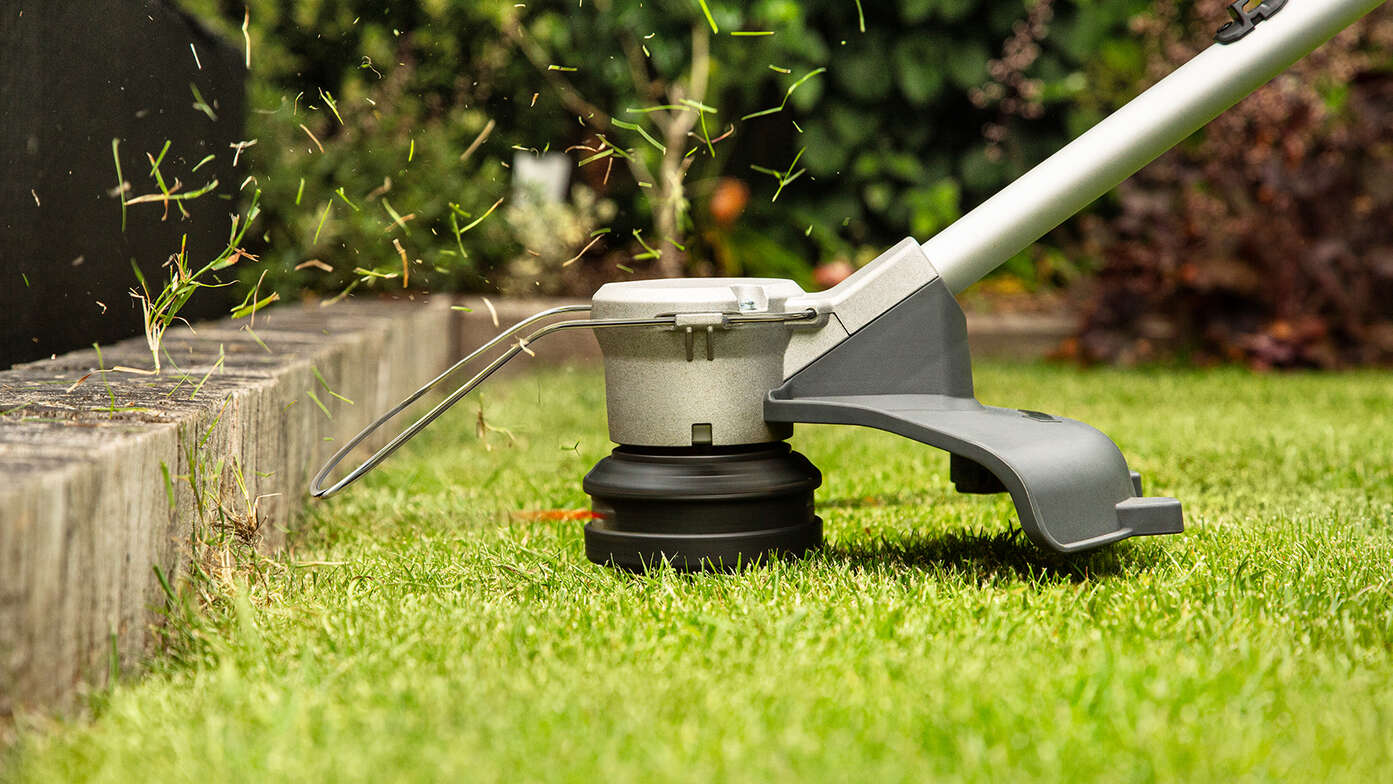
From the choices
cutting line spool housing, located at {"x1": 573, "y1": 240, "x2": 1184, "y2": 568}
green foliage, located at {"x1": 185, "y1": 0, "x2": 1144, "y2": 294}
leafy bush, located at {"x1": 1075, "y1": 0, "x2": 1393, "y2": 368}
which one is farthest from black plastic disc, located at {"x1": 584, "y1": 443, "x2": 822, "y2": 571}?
leafy bush, located at {"x1": 1075, "y1": 0, "x2": 1393, "y2": 368}

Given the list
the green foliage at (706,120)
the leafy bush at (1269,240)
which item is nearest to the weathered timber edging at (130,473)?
the green foliage at (706,120)

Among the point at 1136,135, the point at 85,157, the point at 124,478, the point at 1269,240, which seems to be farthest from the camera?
A: the point at 1269,240

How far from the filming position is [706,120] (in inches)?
203

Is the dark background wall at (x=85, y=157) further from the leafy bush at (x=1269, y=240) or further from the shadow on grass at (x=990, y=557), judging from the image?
the leafy bush at (x=1269, y=240)

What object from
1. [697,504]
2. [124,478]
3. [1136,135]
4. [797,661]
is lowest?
[797,661]

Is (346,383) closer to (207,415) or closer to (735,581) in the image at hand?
(207,415)

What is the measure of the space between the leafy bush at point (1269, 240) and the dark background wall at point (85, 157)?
3309mm

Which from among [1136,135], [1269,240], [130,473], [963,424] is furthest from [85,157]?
[1269,240]

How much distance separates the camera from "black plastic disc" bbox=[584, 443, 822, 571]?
1.69 metres

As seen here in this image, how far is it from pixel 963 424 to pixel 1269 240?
338 cm

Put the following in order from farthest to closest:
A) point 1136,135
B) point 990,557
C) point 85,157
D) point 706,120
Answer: point 706,120 → point 85,157 → point 990,557 → point 1136,135

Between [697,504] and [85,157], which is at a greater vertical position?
[85,157]

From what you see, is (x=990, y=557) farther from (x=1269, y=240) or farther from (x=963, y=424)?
(x=1269, y=240)

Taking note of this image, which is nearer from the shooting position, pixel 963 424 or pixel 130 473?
pixel 130 473
